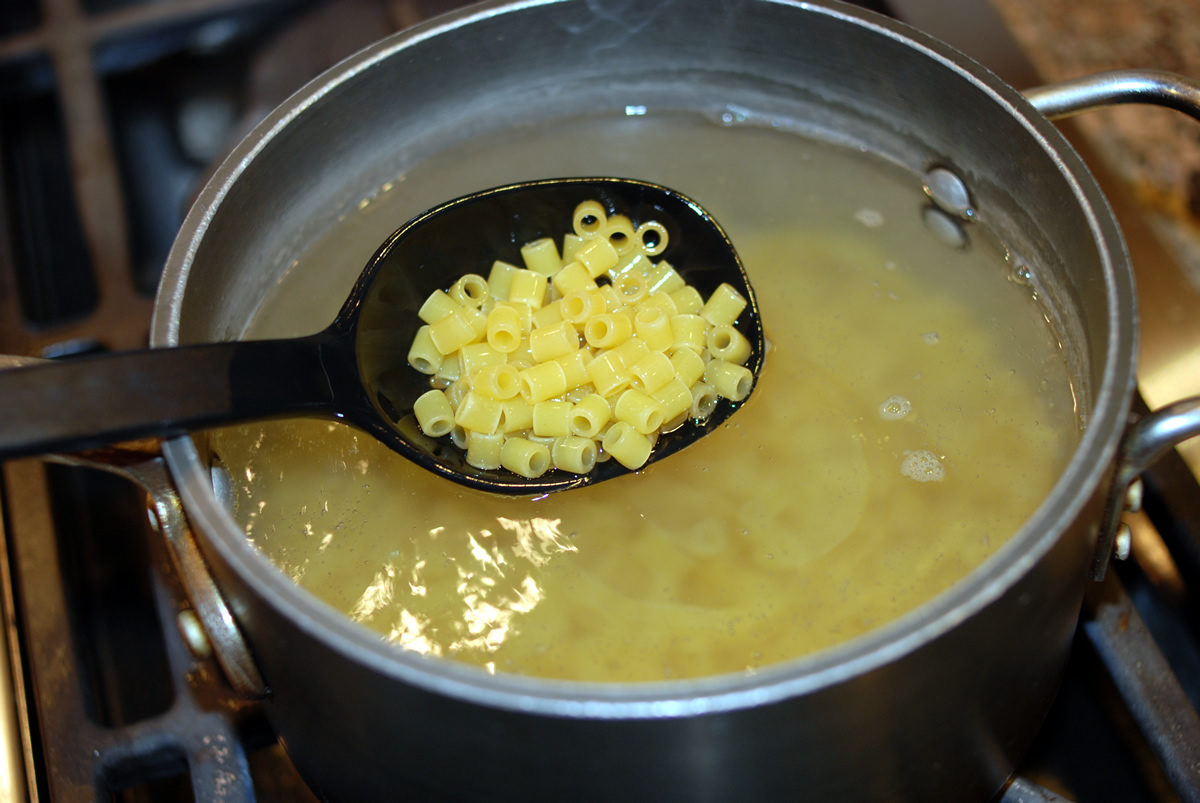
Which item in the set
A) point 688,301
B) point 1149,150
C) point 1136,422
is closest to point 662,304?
point 688,301

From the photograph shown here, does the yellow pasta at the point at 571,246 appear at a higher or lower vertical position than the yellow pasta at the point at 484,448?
higher

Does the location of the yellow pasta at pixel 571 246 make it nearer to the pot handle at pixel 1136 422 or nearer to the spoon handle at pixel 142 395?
the spoon handle at pixel 142 395

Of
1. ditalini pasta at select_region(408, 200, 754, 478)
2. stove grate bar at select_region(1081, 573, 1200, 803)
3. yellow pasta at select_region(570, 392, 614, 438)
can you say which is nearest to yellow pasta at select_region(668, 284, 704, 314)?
ditalini pasta at select_region(408, 200, 754, 478)

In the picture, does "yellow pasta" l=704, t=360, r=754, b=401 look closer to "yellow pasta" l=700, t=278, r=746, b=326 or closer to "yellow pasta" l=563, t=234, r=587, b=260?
"yellow pasta" l=700, t=278, r=746, b=326

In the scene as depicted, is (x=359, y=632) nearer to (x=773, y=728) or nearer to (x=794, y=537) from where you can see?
(x=773, y=728)

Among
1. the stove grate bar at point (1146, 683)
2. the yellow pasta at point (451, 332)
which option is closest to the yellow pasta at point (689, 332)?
the yellow pasta at point (451, 332)
